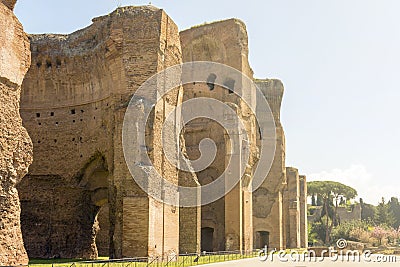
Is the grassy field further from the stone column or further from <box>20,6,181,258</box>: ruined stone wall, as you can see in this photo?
the stone column

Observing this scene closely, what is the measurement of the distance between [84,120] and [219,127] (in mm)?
6927

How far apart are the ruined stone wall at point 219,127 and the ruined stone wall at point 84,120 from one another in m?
5.80

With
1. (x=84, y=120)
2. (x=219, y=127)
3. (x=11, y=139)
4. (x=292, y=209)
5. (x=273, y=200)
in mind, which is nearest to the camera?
(x=11, y=139)

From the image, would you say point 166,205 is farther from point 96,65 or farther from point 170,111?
point 96,65

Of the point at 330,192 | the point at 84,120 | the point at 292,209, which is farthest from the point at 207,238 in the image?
the point at 330,192

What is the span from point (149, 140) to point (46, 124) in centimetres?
585

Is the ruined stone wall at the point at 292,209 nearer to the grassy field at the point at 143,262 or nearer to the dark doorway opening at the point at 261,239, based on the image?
the dark doorway opening at the point at 261,239

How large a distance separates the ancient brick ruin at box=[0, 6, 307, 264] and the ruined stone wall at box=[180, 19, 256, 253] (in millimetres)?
55

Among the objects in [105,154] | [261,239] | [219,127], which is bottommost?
[261,239]

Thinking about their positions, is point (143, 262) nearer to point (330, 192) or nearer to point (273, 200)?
point (273, 200)

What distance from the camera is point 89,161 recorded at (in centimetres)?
1980

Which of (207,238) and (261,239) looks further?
(261,239)

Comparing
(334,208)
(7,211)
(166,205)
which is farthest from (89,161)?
(334,208)

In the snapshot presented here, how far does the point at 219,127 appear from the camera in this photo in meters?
24.7
